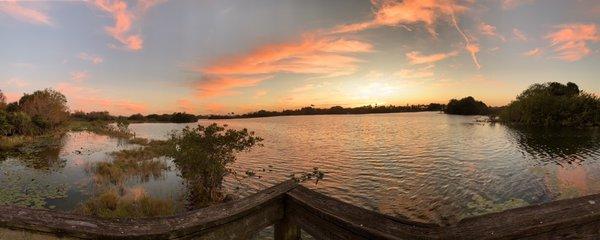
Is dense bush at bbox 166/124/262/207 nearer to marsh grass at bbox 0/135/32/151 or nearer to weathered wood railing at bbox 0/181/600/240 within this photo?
weathered wood railing at bbox 0/181/600/240

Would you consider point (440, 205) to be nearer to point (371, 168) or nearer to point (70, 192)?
point (371, 168)

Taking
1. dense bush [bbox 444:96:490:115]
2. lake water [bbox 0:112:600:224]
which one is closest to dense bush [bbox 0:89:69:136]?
lake water [bbox 0:112:600:224]

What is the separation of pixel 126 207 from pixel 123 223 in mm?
15338

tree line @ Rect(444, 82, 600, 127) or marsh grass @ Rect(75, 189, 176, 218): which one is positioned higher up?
tree line @ Rect(444, 82, 600, 127)

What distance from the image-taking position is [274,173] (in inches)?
987

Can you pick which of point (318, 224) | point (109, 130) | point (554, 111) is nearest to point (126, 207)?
point (318, 224)

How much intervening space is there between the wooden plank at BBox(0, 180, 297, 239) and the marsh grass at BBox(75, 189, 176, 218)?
13.5m

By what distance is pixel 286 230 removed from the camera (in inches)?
104

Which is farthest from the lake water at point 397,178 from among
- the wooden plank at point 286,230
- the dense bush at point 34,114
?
the dense bush at point 34,114

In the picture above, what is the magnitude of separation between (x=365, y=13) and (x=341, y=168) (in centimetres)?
1722

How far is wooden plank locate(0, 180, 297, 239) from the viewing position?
2.02 m

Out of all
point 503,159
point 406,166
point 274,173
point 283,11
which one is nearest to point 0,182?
point 274,173

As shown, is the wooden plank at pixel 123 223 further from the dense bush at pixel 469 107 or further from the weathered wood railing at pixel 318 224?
the dense bush at pixel 469 107

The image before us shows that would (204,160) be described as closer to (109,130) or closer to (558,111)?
(109,130)
